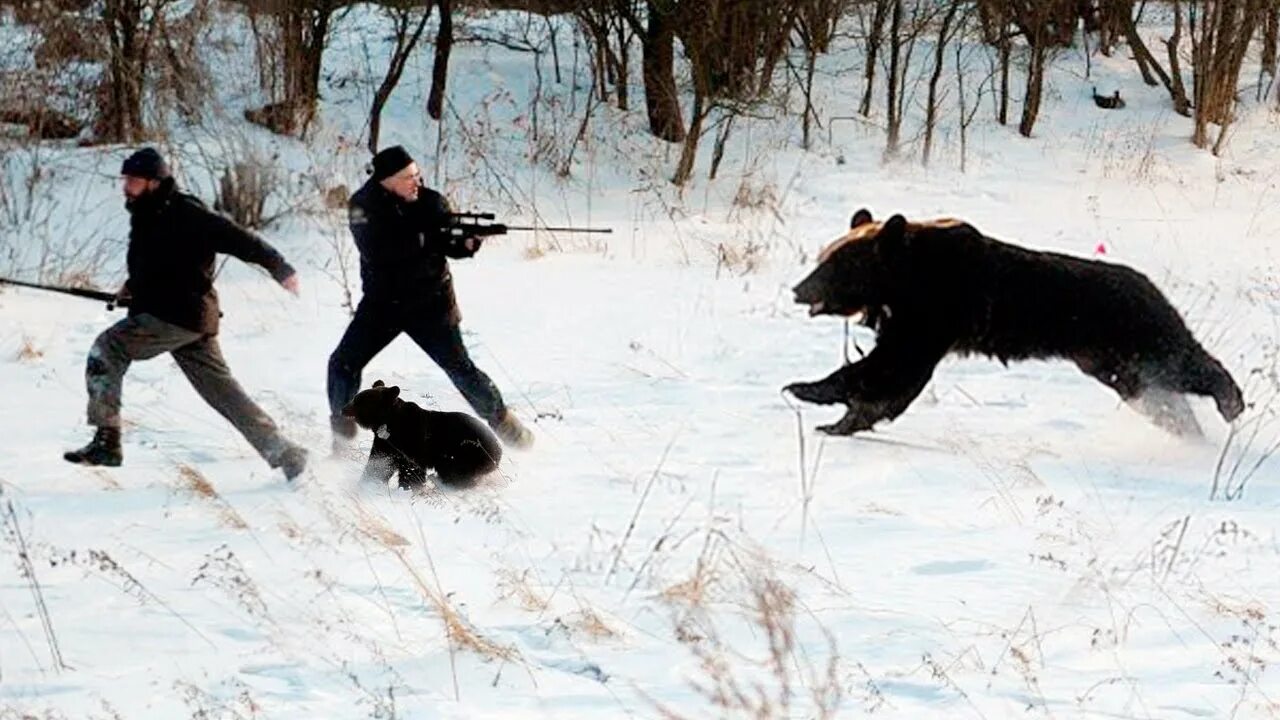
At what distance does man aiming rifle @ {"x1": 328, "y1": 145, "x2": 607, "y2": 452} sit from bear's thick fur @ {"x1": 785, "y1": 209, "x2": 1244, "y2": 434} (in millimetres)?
2042

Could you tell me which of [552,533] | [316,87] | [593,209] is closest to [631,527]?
[552,533]

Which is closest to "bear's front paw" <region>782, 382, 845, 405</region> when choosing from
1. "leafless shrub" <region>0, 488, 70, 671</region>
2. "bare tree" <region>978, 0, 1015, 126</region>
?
"leafless shrub" <region>0, 488, 70, 671</region>

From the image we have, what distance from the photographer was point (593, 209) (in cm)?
1644

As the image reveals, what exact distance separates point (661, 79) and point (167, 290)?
39.8 feet

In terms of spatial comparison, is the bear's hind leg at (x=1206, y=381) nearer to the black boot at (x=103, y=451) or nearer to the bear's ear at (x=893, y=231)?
the bear's ear at (x=893, y=231)

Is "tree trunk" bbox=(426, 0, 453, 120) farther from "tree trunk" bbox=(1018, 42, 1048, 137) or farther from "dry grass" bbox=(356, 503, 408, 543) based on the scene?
"dry grass" bbox=(356, 503, 408, 543)

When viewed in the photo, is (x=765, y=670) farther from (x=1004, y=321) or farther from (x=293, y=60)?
(x=293, y=60)

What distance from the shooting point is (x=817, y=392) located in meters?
8.68

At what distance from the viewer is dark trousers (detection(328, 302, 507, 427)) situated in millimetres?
7730

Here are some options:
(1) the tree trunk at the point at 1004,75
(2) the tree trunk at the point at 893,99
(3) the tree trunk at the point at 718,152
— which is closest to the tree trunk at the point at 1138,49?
(1) the tree trunk at the point at 1004,75

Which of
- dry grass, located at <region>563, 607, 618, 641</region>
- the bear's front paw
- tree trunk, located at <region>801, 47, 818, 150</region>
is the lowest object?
the bear's front paw

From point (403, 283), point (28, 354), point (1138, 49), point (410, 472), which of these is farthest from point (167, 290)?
point (1138, 49)

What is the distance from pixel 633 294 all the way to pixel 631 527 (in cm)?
611

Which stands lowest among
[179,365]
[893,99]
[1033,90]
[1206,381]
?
[1206,381]
